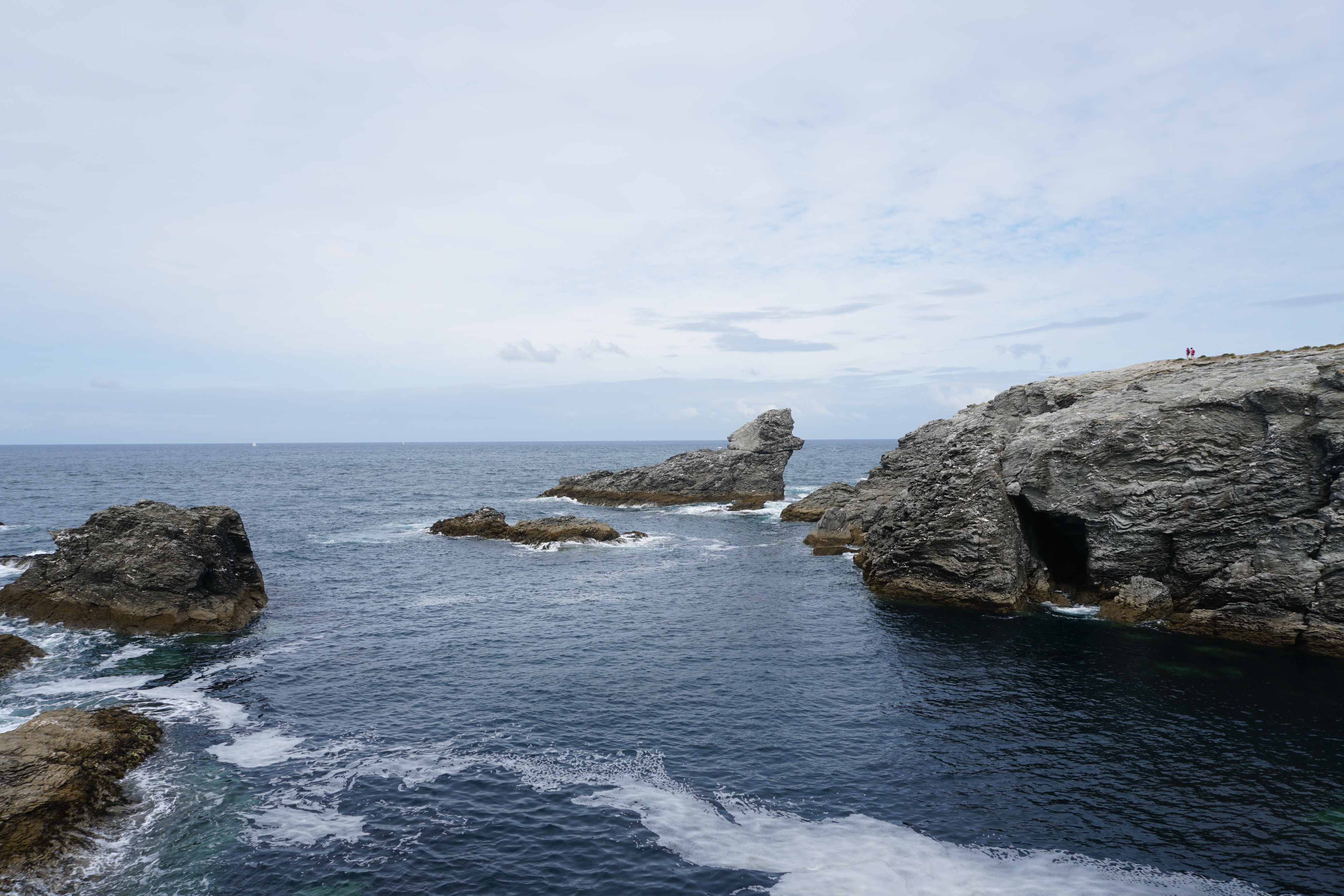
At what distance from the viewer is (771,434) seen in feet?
319

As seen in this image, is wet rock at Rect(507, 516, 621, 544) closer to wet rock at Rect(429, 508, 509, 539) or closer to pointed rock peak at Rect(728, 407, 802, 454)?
wet rock at Rect(429, 508, 509, 539)

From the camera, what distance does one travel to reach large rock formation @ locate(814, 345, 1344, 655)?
108ft

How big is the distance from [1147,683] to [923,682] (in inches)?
355

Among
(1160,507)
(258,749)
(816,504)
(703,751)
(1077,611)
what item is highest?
(1160,507)

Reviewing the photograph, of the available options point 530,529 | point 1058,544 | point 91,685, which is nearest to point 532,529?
point 530,529

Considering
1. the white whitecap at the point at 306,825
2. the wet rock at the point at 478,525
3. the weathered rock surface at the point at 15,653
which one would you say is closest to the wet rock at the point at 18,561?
the weathered rock surface at the point at 15,653

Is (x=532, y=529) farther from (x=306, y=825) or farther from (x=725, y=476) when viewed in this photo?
(x=306, y=825)

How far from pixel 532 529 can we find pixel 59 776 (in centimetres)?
4707

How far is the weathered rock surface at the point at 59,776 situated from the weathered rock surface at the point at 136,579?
1420 centimetres

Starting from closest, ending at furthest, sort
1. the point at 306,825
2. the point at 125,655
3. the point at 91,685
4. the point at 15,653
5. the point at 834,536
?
the point at 306,825
the point at 91,685
the point at 15,653
the point at 125,655
the point at 834,536

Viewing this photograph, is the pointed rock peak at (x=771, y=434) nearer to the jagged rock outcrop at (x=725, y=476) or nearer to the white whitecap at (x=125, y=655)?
the jagged rock outcrop at (x=725, y=476)

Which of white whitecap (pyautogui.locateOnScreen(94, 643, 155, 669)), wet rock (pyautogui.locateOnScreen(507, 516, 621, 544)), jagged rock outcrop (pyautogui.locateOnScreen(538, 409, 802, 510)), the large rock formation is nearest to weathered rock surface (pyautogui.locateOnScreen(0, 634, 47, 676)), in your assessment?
white whitecap (pyautogui.locateOnScreen(94, 643, 155, 669))

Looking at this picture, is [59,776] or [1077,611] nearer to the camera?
[59,776]

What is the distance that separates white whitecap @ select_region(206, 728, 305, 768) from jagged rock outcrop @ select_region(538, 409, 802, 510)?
7091 centimetres
